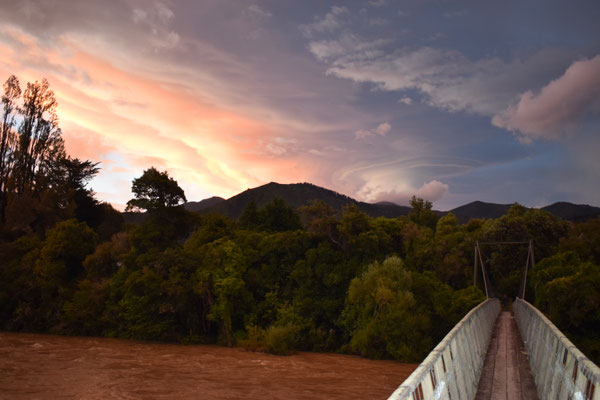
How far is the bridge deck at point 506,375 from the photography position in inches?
264

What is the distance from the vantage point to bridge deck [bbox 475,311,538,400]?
22.0 feet

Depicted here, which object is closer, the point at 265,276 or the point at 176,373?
the point at 176,373

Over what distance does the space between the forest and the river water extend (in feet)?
7.68

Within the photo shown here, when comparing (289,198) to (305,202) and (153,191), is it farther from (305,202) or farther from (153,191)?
(153,191)

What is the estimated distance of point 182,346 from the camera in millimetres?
31719

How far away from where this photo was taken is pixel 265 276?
1385 inches

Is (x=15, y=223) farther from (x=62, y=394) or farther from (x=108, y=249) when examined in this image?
(x=62, y=394)

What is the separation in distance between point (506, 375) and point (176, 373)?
63.6ft

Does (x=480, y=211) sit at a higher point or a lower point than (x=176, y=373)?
higher

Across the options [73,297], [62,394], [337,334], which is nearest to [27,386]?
[62,394]

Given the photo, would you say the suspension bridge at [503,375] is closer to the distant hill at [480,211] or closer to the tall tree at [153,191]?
the tall tree at [153,191]

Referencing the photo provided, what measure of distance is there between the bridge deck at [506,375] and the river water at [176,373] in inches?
371

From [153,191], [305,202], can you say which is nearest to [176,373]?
[153,191]

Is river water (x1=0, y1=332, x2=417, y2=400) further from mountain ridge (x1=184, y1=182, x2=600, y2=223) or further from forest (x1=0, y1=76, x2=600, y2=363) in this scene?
mountain ridge (x1=184, y1=182, x2=600, y2=223)
